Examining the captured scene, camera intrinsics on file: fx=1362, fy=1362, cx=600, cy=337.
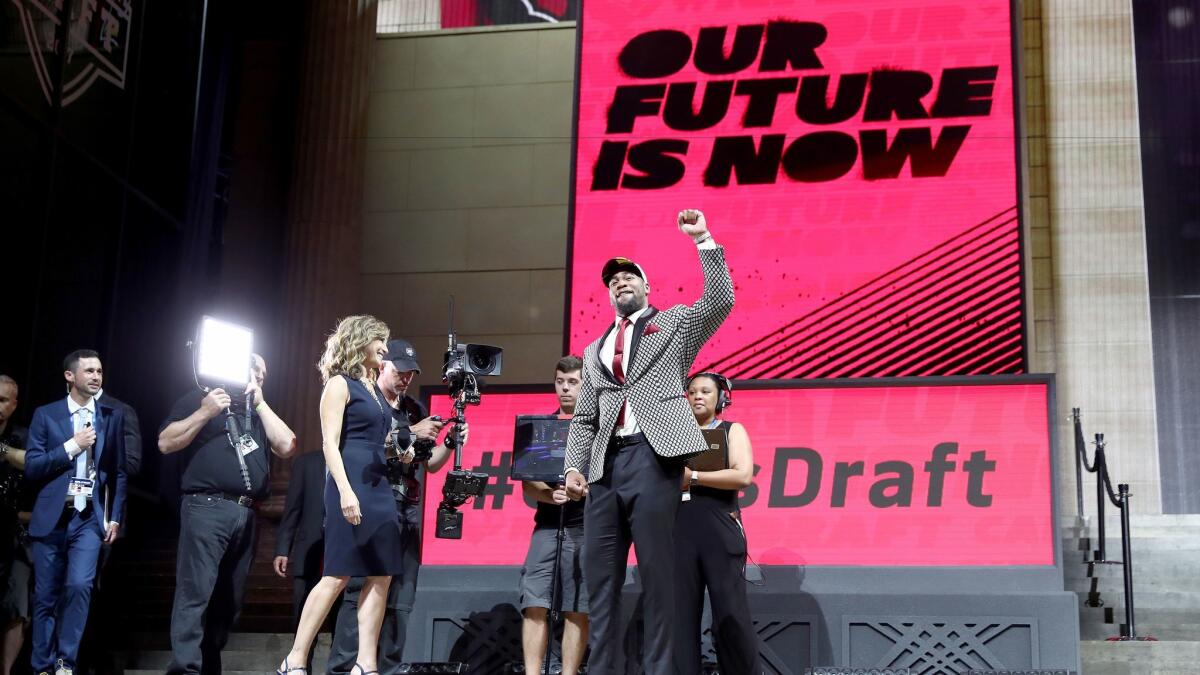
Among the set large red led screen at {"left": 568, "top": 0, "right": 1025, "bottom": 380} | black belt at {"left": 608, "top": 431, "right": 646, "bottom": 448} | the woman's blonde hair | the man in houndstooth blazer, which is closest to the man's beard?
the man in houndstooth blazer

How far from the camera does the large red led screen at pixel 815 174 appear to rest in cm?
1168

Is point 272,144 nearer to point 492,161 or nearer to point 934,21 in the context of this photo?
point 492,161

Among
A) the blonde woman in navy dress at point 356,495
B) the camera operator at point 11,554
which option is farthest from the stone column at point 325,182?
the blonde woman in navy dress at point 356,495

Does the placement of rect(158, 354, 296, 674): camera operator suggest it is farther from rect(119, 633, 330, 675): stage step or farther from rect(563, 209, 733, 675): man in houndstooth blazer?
rect(563, 209, 733, 675): man in houndstooth blazer

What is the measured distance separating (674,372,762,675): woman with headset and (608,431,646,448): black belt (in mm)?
900

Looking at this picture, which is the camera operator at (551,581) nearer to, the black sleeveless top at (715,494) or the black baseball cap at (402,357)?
the black sleeveless top at (715,494)

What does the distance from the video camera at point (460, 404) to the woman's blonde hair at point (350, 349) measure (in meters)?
0.39

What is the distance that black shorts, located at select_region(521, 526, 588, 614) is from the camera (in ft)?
21.7

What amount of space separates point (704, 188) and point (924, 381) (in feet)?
15.5

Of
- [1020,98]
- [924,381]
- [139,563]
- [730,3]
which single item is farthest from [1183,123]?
[139,563]

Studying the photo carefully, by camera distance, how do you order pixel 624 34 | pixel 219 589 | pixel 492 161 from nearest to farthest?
pixel 219 589
pixel 624 34
pixel 492 161

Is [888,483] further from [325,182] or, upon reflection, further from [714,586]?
[325,182]

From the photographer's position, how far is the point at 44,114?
1259cm

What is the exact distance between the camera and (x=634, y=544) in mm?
5102
